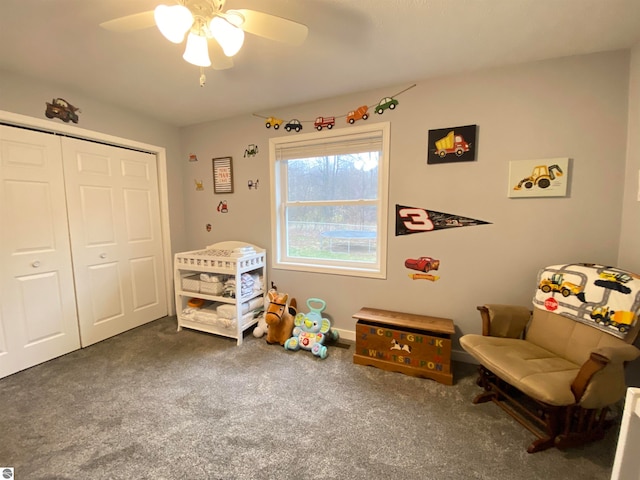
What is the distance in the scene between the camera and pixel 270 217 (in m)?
2.91

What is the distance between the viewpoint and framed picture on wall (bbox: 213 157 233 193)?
10.0 feet

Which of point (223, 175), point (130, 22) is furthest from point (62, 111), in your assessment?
point (130, 22)

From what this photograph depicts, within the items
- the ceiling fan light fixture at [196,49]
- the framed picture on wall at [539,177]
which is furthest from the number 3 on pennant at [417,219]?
the ceiling fan light fixture at [196,49]

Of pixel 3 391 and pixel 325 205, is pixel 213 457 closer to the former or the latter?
pixel 3 391

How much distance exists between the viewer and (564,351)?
170 centimetres

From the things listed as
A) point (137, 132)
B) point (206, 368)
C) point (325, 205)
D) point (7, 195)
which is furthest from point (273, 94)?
point (206, 368)

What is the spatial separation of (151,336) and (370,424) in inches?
91.8

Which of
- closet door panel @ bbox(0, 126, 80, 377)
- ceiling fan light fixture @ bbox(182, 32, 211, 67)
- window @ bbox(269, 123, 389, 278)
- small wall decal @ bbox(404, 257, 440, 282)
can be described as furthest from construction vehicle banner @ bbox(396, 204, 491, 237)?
closet door panel @ bbox(0, 126, 80, 377)

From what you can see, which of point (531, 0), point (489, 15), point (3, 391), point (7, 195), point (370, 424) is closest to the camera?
point (531, 0)

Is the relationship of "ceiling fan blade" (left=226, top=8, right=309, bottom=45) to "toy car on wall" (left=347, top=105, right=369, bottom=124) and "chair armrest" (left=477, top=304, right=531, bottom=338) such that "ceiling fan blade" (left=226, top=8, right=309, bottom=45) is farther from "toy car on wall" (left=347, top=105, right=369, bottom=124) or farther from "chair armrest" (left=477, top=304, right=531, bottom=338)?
"chair armrest" (left=477, top=304, right=531, bottom=338)

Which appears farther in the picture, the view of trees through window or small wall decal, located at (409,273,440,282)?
the view of trees through window

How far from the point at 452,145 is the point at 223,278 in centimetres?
246

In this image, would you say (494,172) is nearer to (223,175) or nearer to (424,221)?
(424,221)

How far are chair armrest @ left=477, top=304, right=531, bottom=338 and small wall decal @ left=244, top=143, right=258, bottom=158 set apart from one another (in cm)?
254
